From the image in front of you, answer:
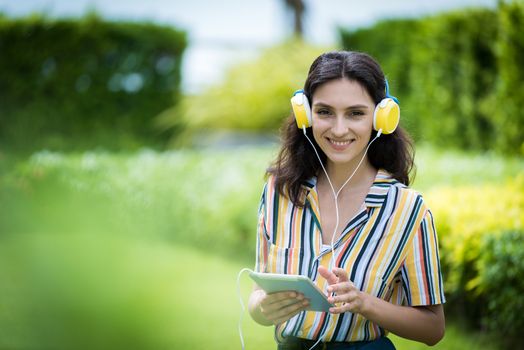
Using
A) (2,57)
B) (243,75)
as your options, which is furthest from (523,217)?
(2,57)

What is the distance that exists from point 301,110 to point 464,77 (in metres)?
7.47

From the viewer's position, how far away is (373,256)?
2.18 metres

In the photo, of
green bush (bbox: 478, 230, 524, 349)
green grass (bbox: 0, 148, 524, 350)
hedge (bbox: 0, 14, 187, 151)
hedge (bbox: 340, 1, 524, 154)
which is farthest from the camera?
hedge (bbox: 0, 14, 187, 151)

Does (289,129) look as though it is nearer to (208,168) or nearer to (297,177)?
(297,177)

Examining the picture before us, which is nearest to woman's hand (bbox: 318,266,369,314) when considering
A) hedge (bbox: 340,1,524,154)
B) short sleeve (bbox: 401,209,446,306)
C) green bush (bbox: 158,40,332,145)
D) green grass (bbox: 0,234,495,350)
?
short sleeve (bbox: 401,209,446,306)

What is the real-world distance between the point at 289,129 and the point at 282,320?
751 mm

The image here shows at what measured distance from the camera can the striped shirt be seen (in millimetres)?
2162

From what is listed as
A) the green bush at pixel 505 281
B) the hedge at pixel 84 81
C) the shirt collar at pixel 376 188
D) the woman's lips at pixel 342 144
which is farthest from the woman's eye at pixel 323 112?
the hedge at pixel 84 81

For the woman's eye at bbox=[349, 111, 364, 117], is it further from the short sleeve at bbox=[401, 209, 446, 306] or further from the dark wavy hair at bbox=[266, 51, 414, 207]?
the short sleeve at bbox=[401, 209, 446, 306]

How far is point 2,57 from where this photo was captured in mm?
11945

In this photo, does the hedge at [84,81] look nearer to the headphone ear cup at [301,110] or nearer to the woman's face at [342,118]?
the headphone ear cup at [301,110]

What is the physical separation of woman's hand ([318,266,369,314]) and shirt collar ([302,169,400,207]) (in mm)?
310

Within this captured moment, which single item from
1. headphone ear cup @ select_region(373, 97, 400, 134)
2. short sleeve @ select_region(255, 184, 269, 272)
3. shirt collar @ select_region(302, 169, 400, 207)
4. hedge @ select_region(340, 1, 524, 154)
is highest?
hedge @ select_region(340, 1, 524, 154)

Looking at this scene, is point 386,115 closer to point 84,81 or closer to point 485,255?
point 485,255
